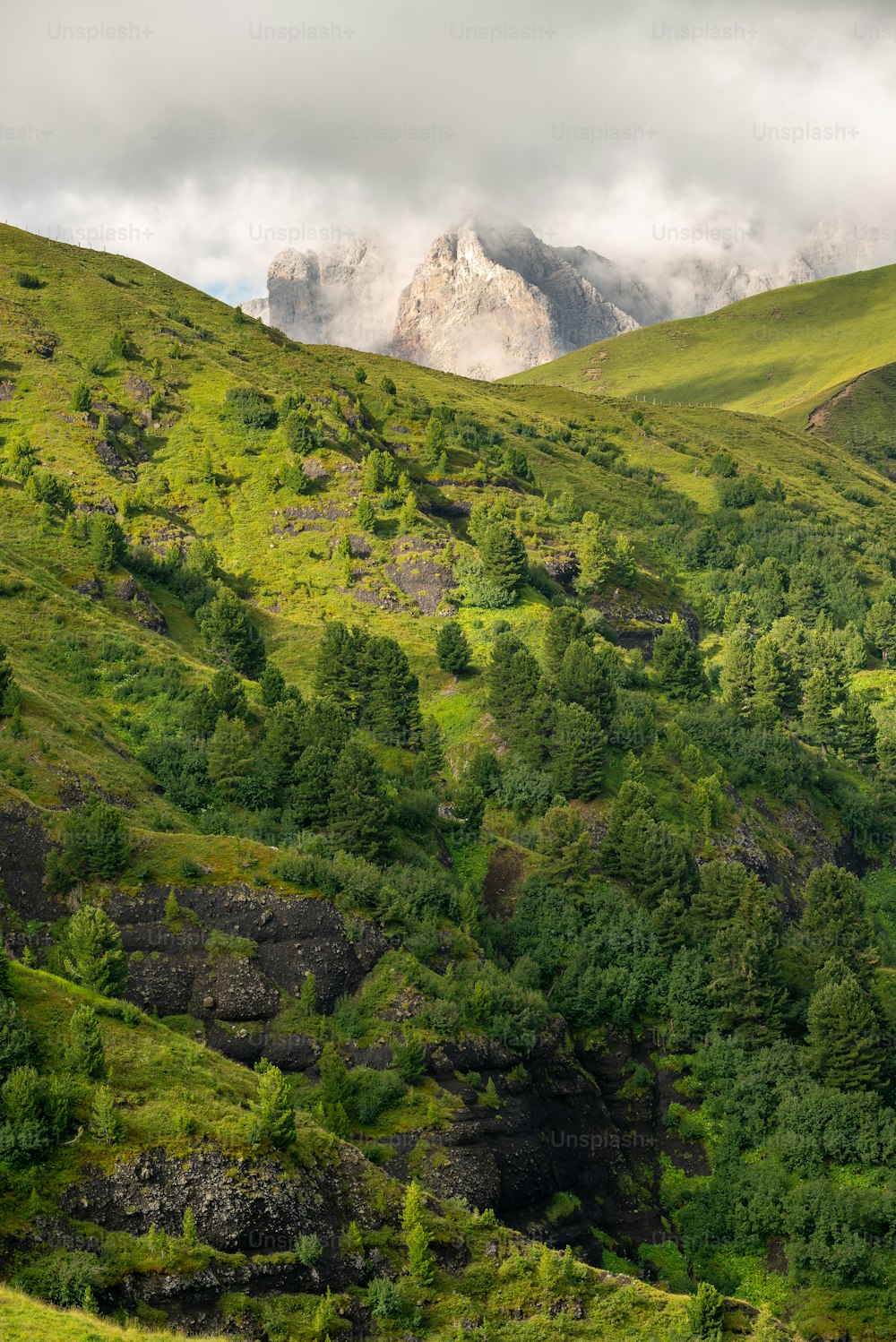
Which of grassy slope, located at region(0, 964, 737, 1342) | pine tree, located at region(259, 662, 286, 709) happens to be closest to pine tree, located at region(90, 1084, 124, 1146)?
grassy slope, located at region(0, 964, 737, 1342)

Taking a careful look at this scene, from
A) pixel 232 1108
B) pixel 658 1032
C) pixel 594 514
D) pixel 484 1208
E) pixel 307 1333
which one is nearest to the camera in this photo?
pixel 307 1333

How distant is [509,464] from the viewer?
540 ft

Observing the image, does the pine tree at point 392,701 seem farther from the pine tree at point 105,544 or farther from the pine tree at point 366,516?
the pine tree at point 366,516

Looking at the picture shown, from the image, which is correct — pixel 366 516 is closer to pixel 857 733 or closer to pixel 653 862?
pixel 857 733

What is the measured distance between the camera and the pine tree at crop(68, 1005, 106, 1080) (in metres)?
39.8

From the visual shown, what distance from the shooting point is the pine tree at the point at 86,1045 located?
39812 millimetres

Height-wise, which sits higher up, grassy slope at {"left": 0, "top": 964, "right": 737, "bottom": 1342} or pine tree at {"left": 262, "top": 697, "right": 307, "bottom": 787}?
pine tree at {"left": 262, "top": 697, "right": 307, "bottom": 787}

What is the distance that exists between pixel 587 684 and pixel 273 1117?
6403 cm

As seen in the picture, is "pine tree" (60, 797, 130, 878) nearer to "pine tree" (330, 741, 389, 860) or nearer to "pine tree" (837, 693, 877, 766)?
"pine tree" (330, 741, 389, 860)

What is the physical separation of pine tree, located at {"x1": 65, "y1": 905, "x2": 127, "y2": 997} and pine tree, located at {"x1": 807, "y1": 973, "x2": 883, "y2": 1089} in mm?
40767

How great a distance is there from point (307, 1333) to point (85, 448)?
373 ft

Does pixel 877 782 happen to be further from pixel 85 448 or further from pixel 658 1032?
pixel 85 448

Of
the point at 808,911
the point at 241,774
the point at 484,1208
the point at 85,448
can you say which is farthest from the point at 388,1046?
the point at 85,448

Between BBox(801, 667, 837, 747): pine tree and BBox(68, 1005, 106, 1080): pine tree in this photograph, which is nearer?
BBox(68, 1005, 106, 1080): pine tree
